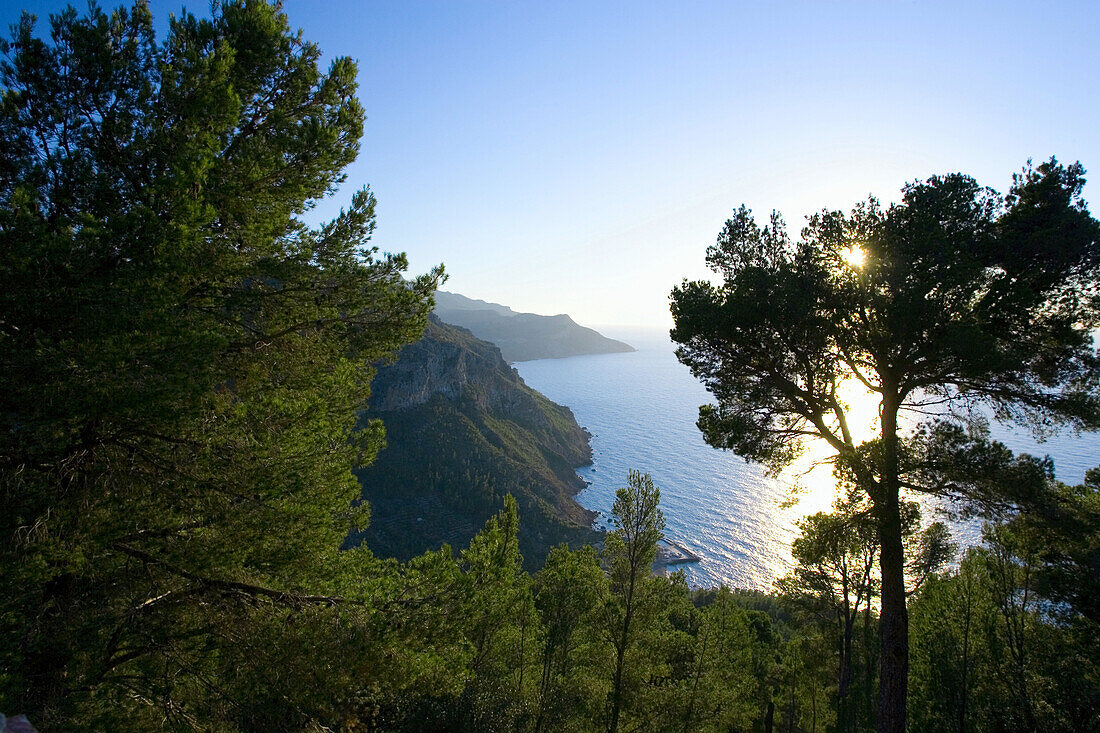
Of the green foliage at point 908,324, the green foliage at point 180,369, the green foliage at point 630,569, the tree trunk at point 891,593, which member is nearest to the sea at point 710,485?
the green foliage at point 630,569

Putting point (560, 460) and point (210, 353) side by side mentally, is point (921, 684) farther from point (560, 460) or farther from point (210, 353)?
point (560, 460)

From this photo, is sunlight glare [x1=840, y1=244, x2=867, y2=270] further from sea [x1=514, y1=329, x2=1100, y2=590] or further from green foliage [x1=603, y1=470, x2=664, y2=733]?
sea [x1=514, y1=329, x2=1100, y2=590]

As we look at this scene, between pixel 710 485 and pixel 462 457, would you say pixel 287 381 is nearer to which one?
pixel 710 485

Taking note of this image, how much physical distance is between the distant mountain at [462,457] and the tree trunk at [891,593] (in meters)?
61.1

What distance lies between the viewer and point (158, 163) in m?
4.55

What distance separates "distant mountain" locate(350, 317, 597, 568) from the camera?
71250 millimetres

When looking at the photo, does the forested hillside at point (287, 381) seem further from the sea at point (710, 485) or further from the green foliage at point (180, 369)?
the sea at point (710, 485)

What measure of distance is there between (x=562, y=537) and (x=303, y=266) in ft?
226

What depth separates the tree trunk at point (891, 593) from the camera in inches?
247

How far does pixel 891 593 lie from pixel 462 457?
85267 mm

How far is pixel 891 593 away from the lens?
21.1 feet

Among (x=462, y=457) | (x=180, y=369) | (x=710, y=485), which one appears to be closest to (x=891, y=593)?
(x=180, y=369)

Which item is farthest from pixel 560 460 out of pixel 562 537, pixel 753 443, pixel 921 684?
pixel 753 443

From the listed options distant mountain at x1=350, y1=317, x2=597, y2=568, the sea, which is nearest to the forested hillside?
the sea
